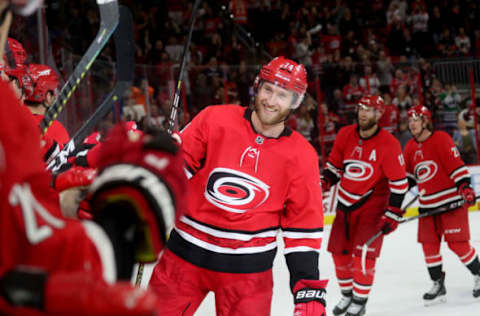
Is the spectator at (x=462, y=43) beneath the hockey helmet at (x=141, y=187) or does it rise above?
beneath

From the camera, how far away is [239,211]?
83.1 inches

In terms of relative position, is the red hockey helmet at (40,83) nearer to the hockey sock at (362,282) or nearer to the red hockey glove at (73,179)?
the red hockey glove at (73,179)

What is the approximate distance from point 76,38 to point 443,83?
4599 mm

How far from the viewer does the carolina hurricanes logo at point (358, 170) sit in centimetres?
440

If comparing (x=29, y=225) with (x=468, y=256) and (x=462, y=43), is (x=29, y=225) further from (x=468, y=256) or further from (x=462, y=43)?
(x=462, y=43)

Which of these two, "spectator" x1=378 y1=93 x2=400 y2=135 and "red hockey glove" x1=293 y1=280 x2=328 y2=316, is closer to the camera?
"red hockey glove" x1=293 y1=280 x2=328 y2=316

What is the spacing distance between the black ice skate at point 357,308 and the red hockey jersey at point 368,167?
64cm

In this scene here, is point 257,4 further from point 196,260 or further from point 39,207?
Result: point 39,207

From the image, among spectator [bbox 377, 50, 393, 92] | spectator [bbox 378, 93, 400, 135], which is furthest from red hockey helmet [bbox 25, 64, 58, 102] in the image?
spectator [bbox 377, 50, 393, 92]

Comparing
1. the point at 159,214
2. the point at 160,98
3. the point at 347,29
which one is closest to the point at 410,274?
the point at 160,98

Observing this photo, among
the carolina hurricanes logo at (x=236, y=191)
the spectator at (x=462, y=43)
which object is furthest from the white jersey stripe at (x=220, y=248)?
the spectator at (x=462, y=43)

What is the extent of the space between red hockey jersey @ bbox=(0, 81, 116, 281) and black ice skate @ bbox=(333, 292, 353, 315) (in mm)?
3752

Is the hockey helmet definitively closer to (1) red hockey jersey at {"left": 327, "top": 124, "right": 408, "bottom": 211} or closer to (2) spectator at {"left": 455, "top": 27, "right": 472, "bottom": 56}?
(1) red hockey jersey at {"left": 327, "top": 124, "right": 408, "bottom": 211}

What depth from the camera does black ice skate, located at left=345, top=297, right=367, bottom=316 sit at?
4.16 m
